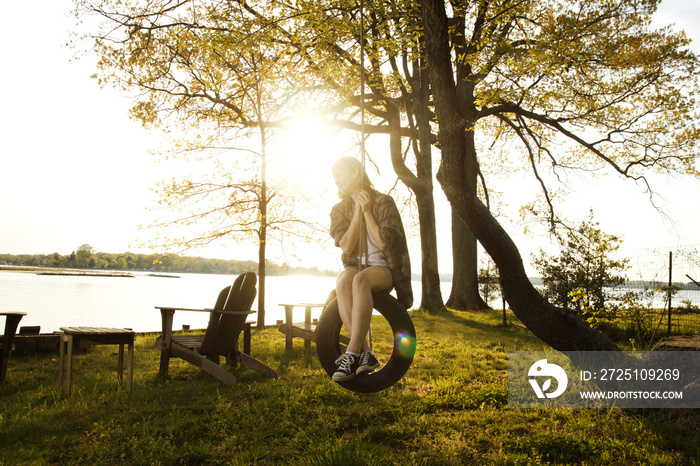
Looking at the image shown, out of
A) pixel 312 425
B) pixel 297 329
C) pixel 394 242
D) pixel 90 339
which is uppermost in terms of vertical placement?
pixel 394 242

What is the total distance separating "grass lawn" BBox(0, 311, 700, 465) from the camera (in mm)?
3438

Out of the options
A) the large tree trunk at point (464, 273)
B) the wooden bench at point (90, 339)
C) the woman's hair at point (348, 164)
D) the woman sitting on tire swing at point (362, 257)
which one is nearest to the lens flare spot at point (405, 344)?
the woman sitting on tire swing at point (362, 257)

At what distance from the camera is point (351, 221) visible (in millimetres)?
3408

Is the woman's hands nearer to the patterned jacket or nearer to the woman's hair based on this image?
the patterned jacket

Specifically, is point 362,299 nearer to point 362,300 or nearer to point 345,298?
point 362,300

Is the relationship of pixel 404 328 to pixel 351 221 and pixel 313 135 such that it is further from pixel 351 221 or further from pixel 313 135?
pixel 313 135

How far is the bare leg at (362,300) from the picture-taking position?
308 cm

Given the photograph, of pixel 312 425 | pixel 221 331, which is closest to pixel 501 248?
pixel 312 425

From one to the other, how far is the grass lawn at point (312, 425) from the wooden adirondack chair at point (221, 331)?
0.22 meters

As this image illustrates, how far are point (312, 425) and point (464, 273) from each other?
11350mm

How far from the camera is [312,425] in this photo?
409 cm

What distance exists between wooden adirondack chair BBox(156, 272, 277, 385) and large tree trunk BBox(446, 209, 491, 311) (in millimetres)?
9847

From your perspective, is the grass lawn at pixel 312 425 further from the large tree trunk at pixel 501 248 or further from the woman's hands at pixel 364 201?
the woman's hands at pixel 364 201

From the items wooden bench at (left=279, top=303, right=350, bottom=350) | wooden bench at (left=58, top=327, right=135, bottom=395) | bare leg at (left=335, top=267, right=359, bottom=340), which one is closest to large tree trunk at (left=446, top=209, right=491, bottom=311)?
wooden bench at (left=279, top=303, right=350, bottom=350)
